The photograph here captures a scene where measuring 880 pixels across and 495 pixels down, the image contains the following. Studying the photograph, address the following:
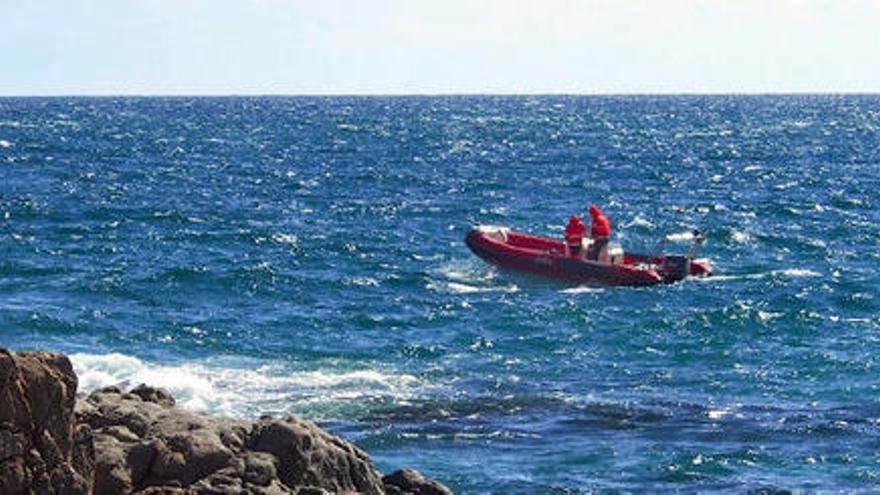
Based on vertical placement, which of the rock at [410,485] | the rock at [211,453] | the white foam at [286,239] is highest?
the white foam at [286,239]

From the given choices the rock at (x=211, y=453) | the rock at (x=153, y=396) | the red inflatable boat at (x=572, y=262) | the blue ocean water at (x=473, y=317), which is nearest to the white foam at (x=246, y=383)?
the blue ocean water at (x=473, y=317)

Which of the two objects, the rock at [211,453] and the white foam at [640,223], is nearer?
the rock at [211,453]

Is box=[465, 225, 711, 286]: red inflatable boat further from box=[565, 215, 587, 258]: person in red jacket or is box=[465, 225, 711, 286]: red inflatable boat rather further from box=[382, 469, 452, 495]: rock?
box=[382, 469, 452, 495]: rock

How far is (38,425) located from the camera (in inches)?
488

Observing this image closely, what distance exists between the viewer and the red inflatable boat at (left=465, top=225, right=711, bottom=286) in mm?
38781

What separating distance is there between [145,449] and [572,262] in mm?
25371

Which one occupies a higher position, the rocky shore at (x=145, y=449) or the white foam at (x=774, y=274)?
the white foam at (x=774, y=274)

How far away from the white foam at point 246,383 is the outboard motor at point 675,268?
12922mm

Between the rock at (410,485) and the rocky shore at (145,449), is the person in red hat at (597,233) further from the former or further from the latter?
the rocky shore at (145,449)

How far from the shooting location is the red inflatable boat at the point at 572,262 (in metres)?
38.8

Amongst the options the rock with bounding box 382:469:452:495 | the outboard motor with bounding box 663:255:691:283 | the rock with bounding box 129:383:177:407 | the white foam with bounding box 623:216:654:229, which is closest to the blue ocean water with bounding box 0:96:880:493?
the white foam with bounding box 623:216:654:229

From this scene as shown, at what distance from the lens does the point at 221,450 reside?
1416cm

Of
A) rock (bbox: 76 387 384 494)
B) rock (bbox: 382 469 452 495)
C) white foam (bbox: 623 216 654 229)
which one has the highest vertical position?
white foam (bbox: 623 216 654 229)

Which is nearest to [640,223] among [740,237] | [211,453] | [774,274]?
[740,237]
